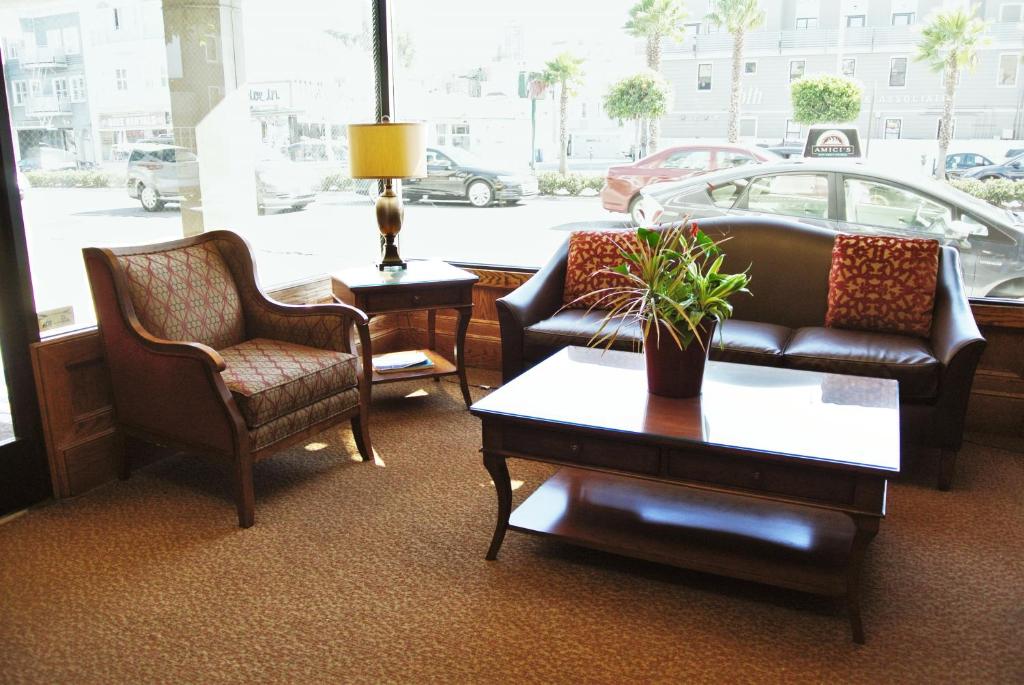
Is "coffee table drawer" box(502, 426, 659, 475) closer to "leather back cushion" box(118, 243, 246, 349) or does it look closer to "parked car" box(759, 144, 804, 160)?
"leather back cushion" box(118, 243, 246, 349)

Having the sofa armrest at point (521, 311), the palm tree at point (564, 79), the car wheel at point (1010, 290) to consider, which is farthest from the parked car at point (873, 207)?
the sofa armrest at point (521, 311)

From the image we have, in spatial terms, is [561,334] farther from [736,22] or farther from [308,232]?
[736,22]

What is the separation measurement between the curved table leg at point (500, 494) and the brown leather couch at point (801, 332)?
907 millimetres

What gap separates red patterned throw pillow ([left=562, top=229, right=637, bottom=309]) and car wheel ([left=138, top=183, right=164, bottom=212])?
6.51ft

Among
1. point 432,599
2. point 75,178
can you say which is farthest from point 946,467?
point 75,178

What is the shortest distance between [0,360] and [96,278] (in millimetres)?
447

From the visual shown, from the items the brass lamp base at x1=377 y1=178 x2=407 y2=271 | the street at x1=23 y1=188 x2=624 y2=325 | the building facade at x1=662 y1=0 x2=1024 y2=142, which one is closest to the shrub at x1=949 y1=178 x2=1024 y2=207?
the building facade at x1=662 y1=0 x2=1024 y2=142

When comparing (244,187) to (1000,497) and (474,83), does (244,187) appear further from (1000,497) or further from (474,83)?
(1000,497)

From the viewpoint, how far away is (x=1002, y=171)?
380 cm

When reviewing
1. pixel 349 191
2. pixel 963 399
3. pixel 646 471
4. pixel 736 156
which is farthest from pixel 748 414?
pixel 349 191

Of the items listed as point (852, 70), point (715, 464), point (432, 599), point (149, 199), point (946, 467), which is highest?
point (852, 70)

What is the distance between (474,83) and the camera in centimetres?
493

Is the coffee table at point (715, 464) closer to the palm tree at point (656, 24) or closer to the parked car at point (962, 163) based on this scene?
the parked car at point (962, 163)

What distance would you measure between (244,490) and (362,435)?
706mm
